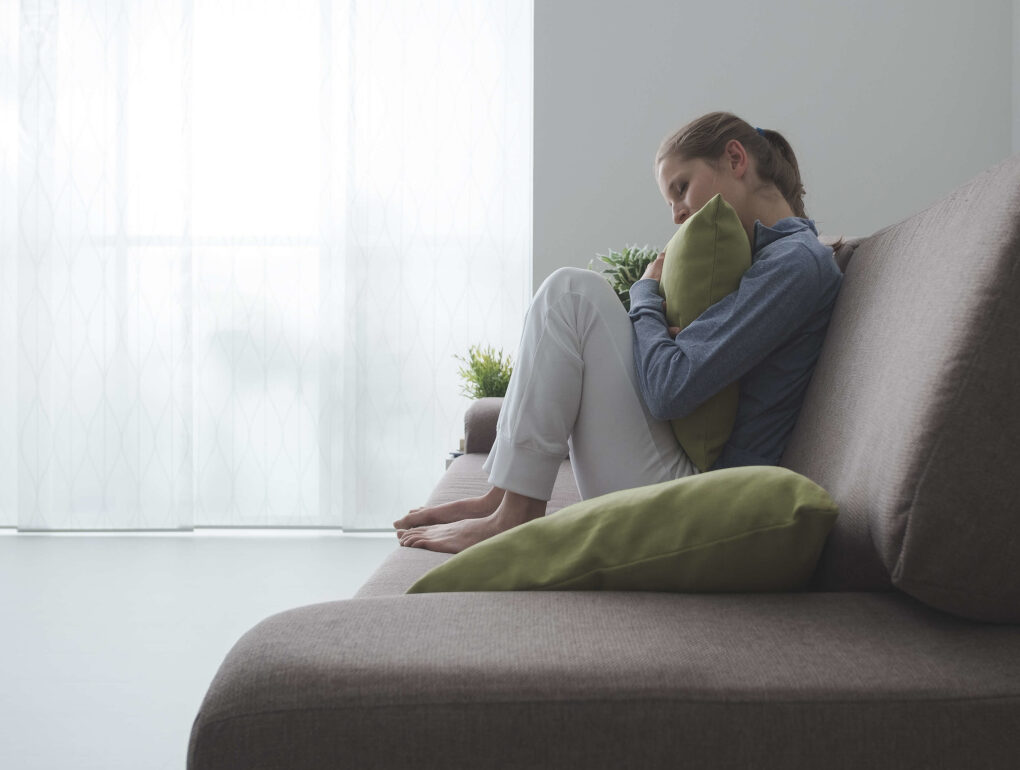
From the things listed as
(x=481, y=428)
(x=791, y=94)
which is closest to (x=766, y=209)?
(x=481, y=428)

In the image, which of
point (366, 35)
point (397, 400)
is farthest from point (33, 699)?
point (366, 35)

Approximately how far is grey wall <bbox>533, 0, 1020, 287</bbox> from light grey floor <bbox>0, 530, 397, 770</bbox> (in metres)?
1.75

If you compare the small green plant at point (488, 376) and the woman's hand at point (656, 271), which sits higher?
the woman's hand at point (656, 271)

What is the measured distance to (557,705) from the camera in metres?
0.62

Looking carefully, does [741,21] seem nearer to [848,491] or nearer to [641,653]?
[848,491]

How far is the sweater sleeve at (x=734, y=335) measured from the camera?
4.06 feet

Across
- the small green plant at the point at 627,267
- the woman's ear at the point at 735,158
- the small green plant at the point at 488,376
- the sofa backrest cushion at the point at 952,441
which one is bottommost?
the small green plant at the point at 488,376

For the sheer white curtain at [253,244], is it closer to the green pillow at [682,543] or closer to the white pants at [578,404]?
the white pants at [578,404]

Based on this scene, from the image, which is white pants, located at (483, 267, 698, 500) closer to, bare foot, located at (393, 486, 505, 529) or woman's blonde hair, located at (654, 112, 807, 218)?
bare foot, located at (393, 486, 505, 529)

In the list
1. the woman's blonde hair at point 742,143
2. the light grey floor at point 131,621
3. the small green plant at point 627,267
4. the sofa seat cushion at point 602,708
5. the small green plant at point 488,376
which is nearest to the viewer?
the sofa seat cushion at point 602,708

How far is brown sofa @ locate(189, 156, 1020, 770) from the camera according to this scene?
2.00 ft

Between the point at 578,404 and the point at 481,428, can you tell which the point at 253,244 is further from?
the point at 578,404

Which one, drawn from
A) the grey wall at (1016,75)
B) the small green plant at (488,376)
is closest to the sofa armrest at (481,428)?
the small green plant at (488,376)

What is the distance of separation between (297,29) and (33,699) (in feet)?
9.49
